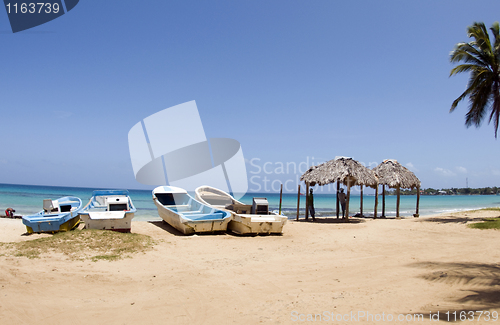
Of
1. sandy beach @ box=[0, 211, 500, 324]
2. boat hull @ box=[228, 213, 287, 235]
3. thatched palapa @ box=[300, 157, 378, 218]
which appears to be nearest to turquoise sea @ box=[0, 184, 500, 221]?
thatched palapa @ box=[300, 157, 378, 218]

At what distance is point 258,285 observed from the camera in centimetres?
482

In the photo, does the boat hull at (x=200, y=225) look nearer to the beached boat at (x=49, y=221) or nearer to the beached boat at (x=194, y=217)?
the beached boat at (x=194, y=217)

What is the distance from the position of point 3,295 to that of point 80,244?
301 cm

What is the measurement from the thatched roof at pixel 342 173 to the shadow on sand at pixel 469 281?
8758mm

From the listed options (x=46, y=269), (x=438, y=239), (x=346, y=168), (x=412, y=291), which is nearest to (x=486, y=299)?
(x=412, y=291)

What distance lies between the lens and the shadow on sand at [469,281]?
3.52 meters

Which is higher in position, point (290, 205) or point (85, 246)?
point (85, 246)

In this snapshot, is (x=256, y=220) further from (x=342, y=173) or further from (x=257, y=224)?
(x=342, y=173)

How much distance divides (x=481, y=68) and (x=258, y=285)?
45.8 ft

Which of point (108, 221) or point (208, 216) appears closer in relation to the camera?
point (108, 221)

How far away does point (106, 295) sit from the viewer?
4.38m

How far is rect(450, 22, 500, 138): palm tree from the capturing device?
12586 millimetres

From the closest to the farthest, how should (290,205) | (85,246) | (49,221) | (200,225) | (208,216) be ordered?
(85,246) < (49,221) < (200,225) < (208,216) < (290,205)

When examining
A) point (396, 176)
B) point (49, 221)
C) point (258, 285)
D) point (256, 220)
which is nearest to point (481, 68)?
point (396, 176)
